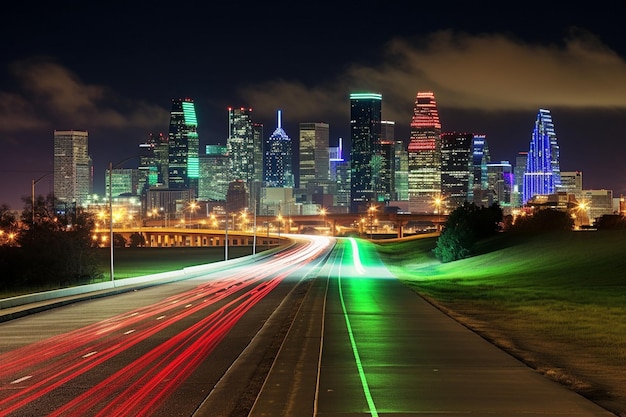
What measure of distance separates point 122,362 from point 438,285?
128 ft

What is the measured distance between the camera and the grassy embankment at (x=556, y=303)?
67.0 feet

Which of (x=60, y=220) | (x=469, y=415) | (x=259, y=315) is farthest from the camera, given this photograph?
(x=60, y=220)

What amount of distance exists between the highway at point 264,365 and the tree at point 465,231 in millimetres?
54585

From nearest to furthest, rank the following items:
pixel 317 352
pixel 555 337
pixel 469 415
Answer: pixel 469 415
pixel 317 352
pixel 555 337

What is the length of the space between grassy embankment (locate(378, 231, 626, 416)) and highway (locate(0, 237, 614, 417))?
3.91 ft

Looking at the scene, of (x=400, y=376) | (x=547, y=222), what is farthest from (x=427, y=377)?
(x=547, y=222)

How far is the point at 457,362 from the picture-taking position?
20141 mm

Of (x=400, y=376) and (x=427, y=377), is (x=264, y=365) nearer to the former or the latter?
(x=400, y=376)

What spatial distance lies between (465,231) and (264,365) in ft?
251

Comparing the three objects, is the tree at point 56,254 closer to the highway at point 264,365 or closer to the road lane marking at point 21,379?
the highway at point 264,365

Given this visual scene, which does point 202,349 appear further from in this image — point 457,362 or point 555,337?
point 555,337

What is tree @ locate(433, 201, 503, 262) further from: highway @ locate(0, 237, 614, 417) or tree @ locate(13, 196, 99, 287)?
highway @ locate(0, 237, 614, 417)

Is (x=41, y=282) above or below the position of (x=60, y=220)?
below

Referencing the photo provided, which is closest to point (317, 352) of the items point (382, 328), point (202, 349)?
point (202, 349)
